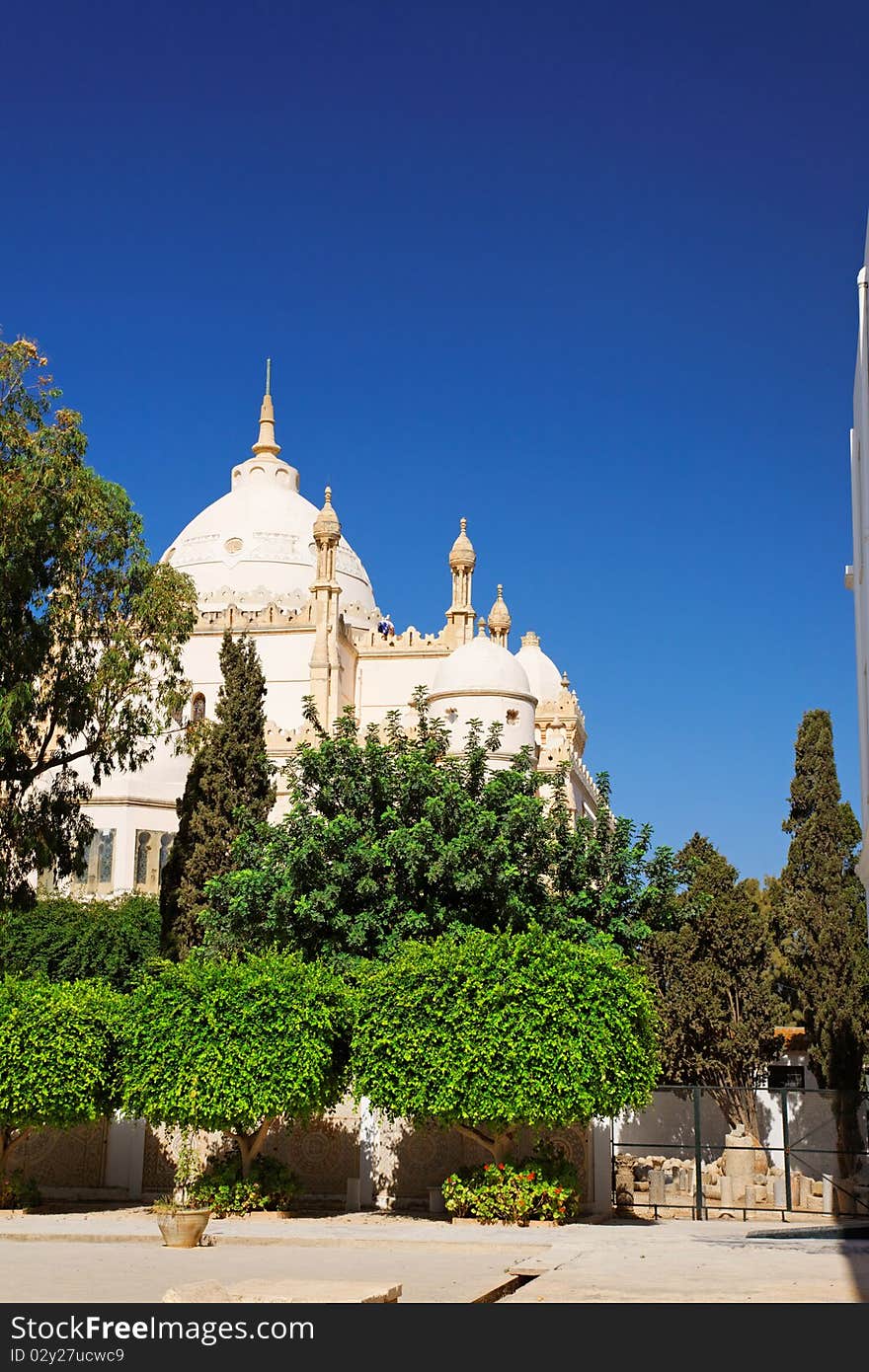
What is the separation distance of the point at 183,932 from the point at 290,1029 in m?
10.5

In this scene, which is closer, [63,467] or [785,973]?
[63,467]

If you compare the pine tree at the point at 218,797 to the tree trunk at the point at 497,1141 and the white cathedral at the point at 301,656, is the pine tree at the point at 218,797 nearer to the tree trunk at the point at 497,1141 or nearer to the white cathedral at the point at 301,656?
the white cathedral at the point at 301,656

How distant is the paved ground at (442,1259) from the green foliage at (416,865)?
16.3ft

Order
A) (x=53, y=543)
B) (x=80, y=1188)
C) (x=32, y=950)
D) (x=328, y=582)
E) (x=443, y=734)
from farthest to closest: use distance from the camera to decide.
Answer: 1. (x=328, y=582)
2. (x=32, y=950)
3. (x=443, y=734)
4. (x=53, y=543)
5. (x=80, y=1188)

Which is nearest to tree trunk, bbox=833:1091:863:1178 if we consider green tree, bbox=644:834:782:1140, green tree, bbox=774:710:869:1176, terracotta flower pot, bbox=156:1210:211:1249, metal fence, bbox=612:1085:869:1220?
metal fence, bbox=612:1085:869:1220

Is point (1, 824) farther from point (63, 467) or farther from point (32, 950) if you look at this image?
point (32, 950)

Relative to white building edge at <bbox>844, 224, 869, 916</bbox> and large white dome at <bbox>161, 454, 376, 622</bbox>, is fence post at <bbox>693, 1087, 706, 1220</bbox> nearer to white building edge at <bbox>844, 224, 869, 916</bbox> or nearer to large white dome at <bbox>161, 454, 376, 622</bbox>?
white building edge at <bbox>844, 224, 869, 916</bbox>

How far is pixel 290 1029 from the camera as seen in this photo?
720 inches

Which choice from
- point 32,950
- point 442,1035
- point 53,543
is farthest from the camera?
point 32,950

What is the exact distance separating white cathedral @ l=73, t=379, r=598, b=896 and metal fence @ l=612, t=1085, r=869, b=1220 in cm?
1021

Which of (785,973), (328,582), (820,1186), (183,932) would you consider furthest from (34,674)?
(328,582)

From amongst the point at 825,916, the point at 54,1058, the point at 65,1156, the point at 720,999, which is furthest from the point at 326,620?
the point at 54,1058

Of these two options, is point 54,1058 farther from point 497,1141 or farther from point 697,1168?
point 697,1168

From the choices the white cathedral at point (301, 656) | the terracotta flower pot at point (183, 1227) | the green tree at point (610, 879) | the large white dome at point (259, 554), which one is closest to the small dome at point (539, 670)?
the white cathedral at point (301, 656)
